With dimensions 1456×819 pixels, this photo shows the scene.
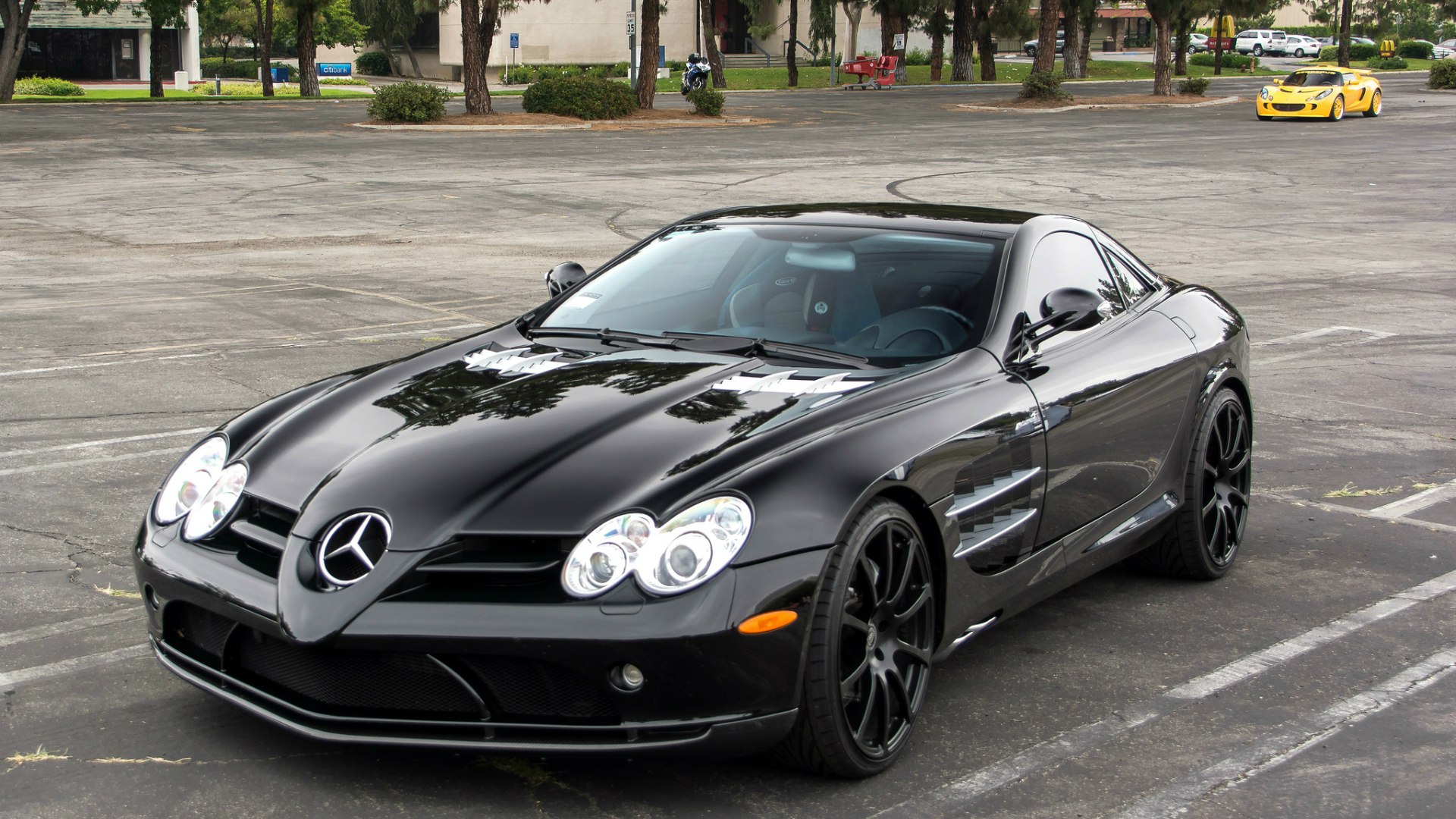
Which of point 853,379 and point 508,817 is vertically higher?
point 853,379

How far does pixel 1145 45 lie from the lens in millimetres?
121625

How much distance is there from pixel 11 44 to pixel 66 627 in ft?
169

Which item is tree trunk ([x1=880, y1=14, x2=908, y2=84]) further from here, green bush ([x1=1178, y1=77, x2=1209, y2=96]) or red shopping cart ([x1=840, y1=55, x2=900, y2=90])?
green bush ([x1=1178, y1=77, x2=1209, y2=96])

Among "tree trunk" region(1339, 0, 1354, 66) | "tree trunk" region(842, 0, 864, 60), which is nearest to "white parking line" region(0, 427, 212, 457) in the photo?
"tree trunk" region(842, 0, 864, 60)

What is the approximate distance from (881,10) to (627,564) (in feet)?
215

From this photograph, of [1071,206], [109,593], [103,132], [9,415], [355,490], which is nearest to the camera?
[355,490]

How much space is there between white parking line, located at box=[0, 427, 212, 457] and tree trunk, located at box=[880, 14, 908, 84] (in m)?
59.2

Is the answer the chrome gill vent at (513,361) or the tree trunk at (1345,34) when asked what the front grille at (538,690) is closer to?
the chrome gill vent at (513,361)

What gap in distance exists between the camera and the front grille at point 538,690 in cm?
335

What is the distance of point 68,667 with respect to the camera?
14.4 ft

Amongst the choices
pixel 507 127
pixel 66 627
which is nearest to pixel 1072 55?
pixel 507 127

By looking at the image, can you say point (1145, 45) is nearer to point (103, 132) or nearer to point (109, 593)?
point (103, 132)

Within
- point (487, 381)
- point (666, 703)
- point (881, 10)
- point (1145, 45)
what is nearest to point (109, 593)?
point (487, 381)

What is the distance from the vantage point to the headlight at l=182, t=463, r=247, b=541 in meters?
3.85
